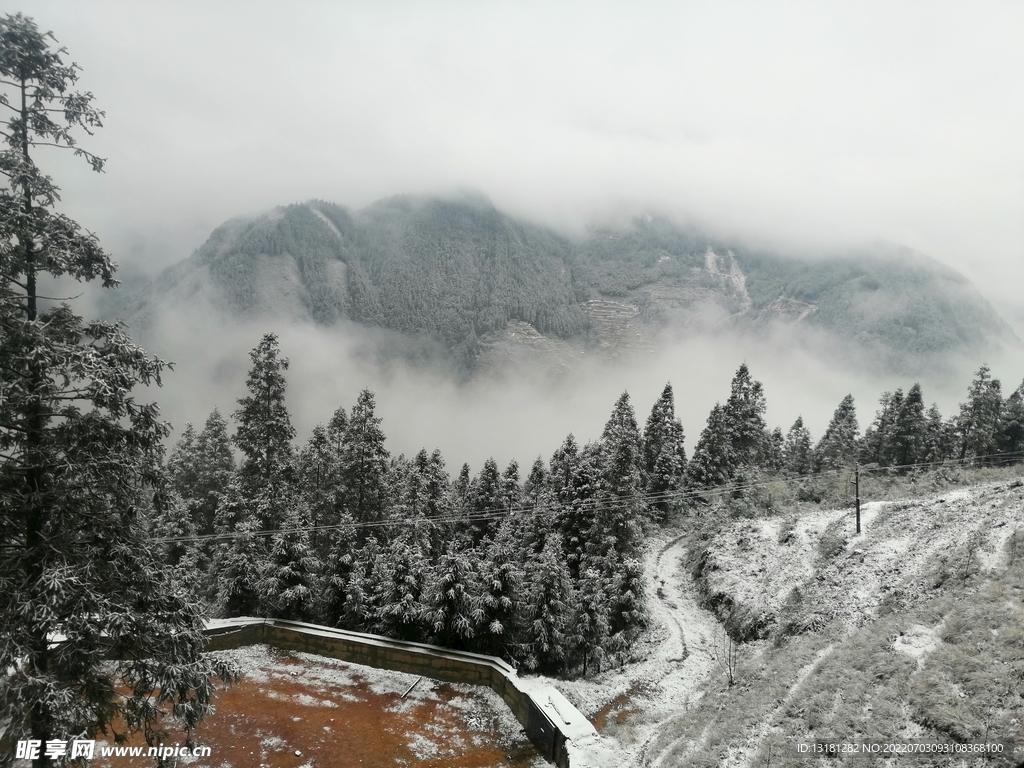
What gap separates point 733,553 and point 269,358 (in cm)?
3082

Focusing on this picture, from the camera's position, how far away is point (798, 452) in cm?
7744

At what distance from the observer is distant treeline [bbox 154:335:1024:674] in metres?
20.0

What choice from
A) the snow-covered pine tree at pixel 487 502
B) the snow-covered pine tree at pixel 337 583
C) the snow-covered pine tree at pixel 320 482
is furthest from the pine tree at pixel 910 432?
the snow-covered pine tree at pixel 337 583

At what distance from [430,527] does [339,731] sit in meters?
20.0

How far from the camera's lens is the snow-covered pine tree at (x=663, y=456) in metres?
53.7

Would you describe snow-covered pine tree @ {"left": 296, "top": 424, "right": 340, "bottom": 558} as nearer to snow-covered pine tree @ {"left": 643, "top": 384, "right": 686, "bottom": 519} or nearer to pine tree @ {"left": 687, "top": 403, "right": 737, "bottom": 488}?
snow-covered pine tree @ {"left": 643, "top": 384, "right": 686, "bottom": 519}

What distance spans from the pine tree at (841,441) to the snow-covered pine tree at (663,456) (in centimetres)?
1949

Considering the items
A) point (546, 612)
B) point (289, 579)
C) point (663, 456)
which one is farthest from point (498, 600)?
point (663, 456)

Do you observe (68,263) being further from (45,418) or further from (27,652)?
(27,652)

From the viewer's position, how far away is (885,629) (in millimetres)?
14477

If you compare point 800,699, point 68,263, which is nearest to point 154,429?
point 68,263

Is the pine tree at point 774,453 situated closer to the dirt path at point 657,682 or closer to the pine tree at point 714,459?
the pine tree at point 714,459

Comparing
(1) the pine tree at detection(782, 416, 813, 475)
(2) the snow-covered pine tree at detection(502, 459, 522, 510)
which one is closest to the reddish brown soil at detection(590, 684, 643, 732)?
(2) the snow-covered pine tree at detection(502, 459, 522, 510)

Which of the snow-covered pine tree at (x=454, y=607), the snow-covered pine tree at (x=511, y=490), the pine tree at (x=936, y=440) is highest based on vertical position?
the pine tree at (x=936, y=440)
